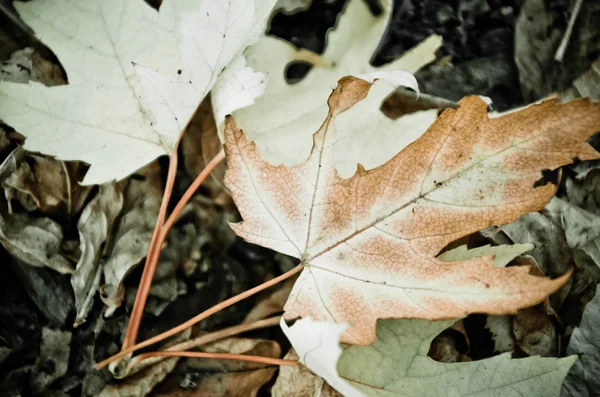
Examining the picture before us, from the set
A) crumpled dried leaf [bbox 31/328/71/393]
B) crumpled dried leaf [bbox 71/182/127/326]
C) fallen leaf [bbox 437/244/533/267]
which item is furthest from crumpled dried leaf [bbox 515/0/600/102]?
crumpled dried leaf [bbox 31/328/71/393]

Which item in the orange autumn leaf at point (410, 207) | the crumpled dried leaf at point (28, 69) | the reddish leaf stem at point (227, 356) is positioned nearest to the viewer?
the orange autumn leaf at point (410, 207)

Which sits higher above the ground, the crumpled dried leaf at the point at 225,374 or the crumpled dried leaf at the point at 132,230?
the crumpled dried leaf at the point at 132,230

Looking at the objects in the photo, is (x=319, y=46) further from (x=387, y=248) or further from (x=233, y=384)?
(x=233, y=384)

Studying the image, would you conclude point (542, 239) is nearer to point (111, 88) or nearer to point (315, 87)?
point (315, 87)

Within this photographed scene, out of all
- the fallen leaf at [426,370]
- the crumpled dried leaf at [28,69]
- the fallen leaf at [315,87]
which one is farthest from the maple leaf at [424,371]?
the crumpled dried leaf at [28,69]

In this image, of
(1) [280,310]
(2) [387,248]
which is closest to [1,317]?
(1) [280,310]

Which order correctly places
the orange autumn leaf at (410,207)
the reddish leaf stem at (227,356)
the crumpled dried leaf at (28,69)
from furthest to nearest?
the crumpled dried leaf at (28,69)
the reddish leaf stem at (227,356)
the orange autumn leaf at (410,207)

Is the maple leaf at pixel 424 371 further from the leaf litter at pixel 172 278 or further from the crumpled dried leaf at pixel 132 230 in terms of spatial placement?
the crumpled dried leaf at pixel 132 230

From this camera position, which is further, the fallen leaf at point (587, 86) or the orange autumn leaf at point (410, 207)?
the fallen leaf at point (587, 86)
